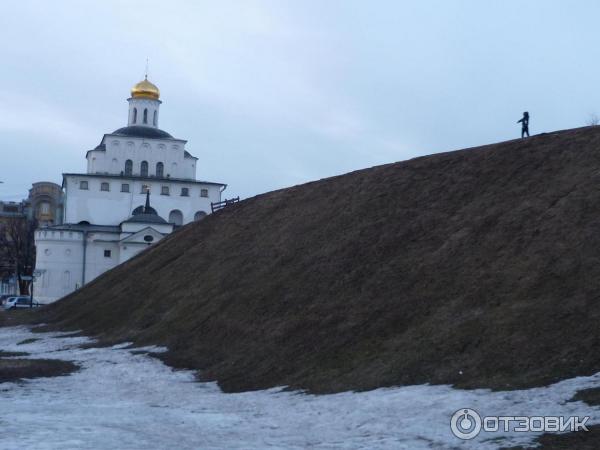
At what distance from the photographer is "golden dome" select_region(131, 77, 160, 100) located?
9062 cm

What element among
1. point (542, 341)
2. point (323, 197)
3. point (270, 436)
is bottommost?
point (270, 436)

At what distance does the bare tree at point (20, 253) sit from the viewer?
90.7 m

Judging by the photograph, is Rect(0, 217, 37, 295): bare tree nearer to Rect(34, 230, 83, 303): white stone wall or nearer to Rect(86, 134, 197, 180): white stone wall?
Rect(86, 134, 197, 180): white stone wall

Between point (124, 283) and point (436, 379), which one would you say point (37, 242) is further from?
point (436, 379)

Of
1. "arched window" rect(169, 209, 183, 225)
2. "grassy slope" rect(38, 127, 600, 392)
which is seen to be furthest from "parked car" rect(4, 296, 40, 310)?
"grassy slope" rect(38, 127, 600, 392)

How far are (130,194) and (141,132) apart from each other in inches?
269

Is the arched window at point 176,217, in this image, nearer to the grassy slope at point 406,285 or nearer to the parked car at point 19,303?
the parked car at point 19,303

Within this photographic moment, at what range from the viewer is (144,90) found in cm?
9062

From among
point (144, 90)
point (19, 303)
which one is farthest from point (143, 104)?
point (19, 303)

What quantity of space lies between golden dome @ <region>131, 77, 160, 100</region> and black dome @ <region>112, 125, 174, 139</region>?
350 cm

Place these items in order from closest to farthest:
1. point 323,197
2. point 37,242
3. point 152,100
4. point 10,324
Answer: point 323,197, point 10,324, point 37,242, point 152,100

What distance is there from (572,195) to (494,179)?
5.40m

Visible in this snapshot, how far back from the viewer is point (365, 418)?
1500 centimetres

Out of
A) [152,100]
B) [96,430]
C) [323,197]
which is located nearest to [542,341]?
[96,430]
